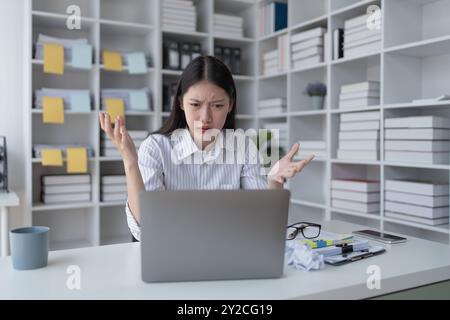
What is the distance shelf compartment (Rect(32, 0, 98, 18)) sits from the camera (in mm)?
3143

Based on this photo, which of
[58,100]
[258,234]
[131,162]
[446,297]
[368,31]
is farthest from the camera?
[58,100]

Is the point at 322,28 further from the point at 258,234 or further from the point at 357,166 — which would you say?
the point at 258,234

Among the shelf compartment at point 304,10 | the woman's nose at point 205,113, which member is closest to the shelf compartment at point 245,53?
the shelf compartment at point 304,10

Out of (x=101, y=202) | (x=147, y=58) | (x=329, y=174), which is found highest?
(x=147, y=58)

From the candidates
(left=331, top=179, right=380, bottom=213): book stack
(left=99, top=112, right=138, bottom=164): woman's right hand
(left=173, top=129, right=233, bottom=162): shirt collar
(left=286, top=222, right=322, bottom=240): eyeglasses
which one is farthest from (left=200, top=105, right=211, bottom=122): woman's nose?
(left=331, top=179, right=380, bottom=213): book stack

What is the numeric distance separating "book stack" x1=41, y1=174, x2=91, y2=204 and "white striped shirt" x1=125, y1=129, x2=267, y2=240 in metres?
1.59

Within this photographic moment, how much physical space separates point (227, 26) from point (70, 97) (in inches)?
54.5

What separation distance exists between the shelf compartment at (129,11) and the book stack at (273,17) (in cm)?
93

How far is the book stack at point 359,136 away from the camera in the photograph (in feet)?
8.79

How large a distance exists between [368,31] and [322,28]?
17.4 inches

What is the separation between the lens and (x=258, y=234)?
0.99 meters

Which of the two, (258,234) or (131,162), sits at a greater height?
(131,162)
